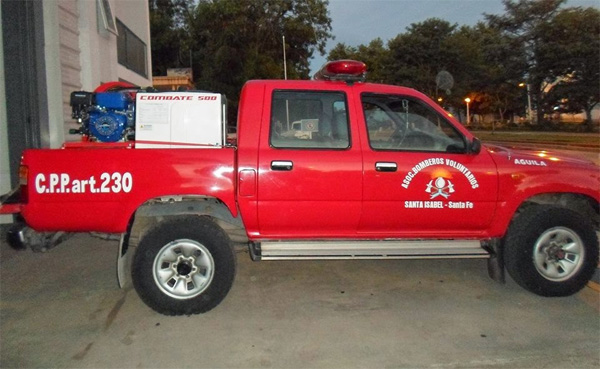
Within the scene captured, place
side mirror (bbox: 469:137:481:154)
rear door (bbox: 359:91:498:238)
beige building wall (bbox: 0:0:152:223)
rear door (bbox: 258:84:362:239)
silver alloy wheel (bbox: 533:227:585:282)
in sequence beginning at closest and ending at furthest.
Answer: rear door (bbox: 258:84:362:239)
rear door (bbox: 359:91:498:238)
side mirror (bbox: 469:137:481:154)
silver alloy wheel (bbox: 533:227:585:282)
beige building wall (bbox: 0:0:152:223)

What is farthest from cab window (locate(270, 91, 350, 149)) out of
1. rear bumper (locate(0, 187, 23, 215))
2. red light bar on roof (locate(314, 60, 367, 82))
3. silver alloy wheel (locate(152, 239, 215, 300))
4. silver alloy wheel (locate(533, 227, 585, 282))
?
rear bumper (locate(0, 187, 23, 215))

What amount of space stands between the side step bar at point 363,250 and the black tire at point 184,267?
36 cm

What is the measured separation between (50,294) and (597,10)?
129 ft

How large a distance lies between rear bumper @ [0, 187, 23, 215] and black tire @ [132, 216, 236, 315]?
1.16 metres

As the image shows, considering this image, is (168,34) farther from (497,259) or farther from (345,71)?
(497,259)

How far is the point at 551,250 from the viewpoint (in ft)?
A: 16.5

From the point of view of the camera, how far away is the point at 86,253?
688 cm

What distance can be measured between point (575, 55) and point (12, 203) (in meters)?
37.3

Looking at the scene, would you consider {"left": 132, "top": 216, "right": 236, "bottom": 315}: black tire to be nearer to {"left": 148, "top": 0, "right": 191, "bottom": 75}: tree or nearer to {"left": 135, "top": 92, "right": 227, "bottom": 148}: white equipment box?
{"left": 135, "top": 92, "right": 227, "bottom": 148}: white equipment box

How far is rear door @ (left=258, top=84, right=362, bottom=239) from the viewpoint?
15.3 feet

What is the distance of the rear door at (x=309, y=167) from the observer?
466cm

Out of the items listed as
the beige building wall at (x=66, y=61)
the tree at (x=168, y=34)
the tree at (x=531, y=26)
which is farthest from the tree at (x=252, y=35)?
the beige building wall at (x=66, y=61)

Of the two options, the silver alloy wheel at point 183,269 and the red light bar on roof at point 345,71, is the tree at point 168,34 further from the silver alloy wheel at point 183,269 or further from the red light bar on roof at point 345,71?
the silver alloy wheel at point 183,269

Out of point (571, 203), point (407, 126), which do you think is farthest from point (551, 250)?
point (407, 126)
